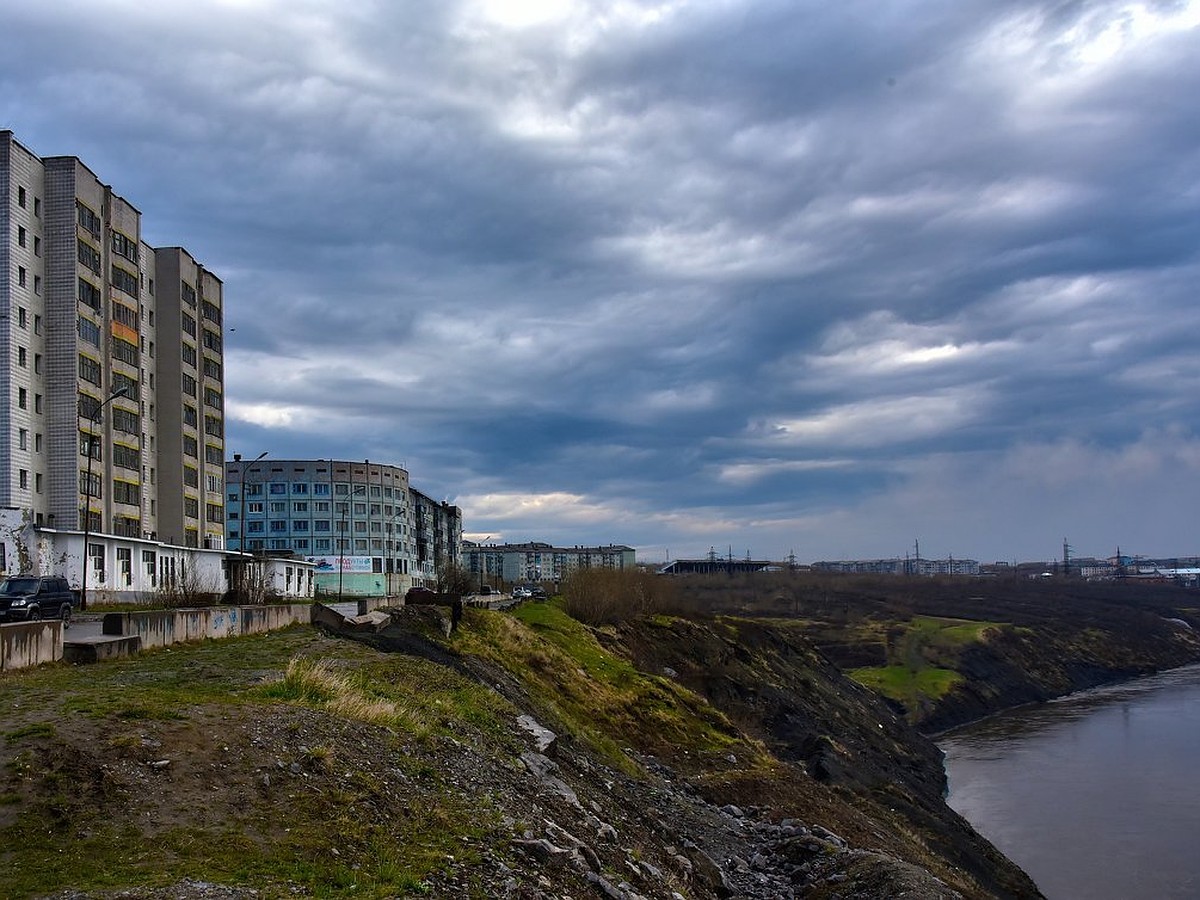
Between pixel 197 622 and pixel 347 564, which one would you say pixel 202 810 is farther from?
pixel 347 564

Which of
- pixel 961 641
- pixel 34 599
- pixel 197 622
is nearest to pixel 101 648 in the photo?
pixel 197 622

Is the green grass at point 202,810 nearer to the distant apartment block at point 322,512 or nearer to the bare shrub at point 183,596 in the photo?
the bare shrub at point 183,596

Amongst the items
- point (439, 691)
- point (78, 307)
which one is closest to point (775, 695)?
point (439, 691)

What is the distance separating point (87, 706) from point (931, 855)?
28.6 meters

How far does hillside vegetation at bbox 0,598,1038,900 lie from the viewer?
1108 cm

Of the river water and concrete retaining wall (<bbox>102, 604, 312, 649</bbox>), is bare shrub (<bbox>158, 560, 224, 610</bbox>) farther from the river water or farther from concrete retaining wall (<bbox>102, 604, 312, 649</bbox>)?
the river water

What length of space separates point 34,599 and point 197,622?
6.65m

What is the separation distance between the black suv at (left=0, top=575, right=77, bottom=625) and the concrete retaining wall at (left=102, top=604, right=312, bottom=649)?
4.32m

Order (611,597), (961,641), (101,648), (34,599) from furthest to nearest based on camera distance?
1. (961,641)
2. (611,597)
3. (34,599)
4. (101,648)

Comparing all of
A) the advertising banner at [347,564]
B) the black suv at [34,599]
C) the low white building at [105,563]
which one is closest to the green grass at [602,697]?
the black suv at [34,599]

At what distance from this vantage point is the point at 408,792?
47.3 feet

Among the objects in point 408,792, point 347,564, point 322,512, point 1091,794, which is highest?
point 322,512

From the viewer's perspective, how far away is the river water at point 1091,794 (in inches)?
1699

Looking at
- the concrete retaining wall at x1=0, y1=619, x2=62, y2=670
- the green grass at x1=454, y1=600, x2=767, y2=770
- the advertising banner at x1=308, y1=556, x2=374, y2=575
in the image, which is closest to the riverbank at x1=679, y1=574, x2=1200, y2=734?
the advertising banner at x1=308, y1=556, x2=374, y2=575
